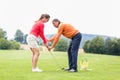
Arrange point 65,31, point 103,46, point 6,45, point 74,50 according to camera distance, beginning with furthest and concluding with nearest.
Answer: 1. point 6,45
2. point 103,46
3. point 65,31
4. point 74,50

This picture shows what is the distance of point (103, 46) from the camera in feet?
183

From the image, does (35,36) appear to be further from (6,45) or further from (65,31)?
(6,45)

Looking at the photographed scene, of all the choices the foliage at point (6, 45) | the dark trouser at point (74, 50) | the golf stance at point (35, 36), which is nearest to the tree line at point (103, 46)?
the foliage at point (6, 45)

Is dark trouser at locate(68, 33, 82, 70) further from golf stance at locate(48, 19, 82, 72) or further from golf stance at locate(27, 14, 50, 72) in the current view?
golf stance at locate(27, 14, 50, 72)

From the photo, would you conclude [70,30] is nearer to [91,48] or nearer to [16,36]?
[91,48]

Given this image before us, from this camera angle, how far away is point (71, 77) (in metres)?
11.8

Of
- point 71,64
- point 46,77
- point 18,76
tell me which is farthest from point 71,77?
point 71,64

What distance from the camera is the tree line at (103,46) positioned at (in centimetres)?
5212

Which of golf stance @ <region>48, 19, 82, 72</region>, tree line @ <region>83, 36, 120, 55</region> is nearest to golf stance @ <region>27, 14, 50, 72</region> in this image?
golf stance @ <region>48, 19, 82, 72</region>

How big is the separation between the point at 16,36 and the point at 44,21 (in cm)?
9283

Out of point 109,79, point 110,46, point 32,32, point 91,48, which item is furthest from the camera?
point 91,48

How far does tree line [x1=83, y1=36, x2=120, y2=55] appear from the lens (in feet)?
171

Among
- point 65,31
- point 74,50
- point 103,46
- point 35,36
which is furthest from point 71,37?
point 103,46

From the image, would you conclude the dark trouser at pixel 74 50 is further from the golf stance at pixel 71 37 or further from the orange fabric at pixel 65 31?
the orange fabric at pixel 65 31
